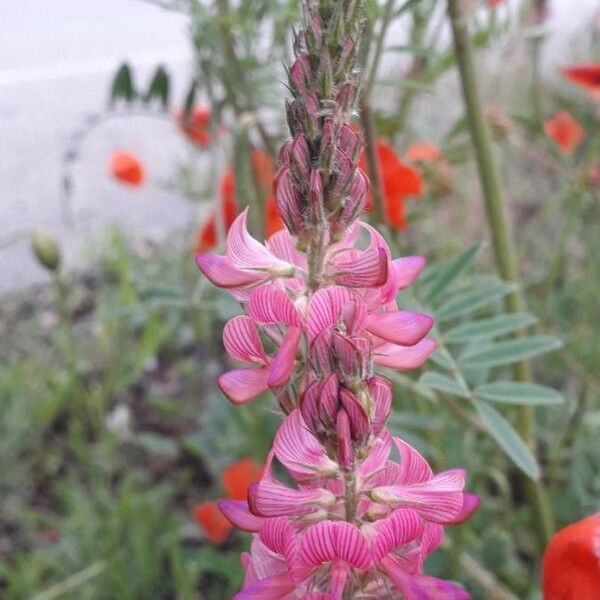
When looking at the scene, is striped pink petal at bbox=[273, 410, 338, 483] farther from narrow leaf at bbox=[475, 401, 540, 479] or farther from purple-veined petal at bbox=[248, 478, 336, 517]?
narrow leaf at bbox=[475, 401, 540, 479]

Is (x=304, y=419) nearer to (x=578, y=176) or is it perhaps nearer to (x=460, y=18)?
(x=460, y=18)

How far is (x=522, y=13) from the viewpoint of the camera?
1059 millimetres

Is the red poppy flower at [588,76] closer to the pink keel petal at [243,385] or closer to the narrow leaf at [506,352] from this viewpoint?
the narrow leaf at [506,352]

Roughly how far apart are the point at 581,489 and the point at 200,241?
1.45 ft

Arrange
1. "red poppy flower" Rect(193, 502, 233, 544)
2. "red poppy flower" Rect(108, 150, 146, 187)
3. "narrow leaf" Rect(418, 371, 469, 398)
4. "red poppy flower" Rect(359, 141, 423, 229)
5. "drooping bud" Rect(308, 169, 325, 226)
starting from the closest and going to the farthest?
1. "drooping bud" Rect(308, 169, 325, 226)
2. "narrow leaf" Rect(418, 371, 469, 398)
3. "red poppy flower" Rect(359, 141, 423, 229)
4. "red poppy flower" Rect(193, 502, 233, 544)
5. "red poppy flower" Rect(108, 150, 146, 187)

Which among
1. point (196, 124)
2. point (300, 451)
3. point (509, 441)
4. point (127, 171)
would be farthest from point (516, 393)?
point (127, 171)

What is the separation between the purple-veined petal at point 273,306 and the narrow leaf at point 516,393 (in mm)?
245

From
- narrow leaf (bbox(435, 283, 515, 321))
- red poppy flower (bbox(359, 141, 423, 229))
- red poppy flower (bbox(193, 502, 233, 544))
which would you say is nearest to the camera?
narrow leaf (bbox(435, 283, 515, 321))

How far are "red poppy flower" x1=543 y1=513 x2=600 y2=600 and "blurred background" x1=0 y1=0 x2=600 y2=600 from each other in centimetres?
9

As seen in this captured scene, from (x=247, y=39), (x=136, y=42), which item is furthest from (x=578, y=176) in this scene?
(x=136, y=42)

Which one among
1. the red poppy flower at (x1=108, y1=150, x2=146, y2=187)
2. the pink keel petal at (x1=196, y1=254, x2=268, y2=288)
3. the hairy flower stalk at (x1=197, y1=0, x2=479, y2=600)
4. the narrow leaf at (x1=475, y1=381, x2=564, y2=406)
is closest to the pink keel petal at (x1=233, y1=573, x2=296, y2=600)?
the hairy flower stalk at (x1=197, y1=0, x2=479, y2=600)

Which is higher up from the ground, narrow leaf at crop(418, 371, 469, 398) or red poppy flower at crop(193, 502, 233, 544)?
narrow leaf at crop(418, 371, 469, 398)

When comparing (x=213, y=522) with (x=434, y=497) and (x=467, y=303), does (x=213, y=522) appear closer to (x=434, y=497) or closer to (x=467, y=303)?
(x=467, y=303)

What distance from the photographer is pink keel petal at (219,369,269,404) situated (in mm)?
314
